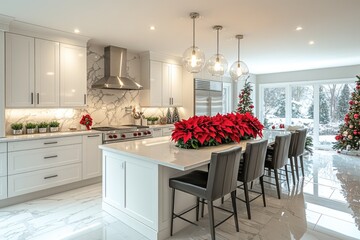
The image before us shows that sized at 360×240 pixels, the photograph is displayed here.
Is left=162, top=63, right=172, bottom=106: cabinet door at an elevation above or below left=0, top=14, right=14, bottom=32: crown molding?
below

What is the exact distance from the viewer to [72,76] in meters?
4.24

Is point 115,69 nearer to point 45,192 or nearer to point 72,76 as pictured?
point 72,76

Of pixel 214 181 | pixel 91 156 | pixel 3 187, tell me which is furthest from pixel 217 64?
pixel 3 187

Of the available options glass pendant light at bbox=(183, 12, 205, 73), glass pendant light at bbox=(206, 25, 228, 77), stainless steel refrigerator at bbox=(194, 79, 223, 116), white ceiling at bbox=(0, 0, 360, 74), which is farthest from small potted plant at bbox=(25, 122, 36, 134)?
stainless steel refrigerator at bbox=(194, 79, 223, 116)

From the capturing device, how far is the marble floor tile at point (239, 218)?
256 cm

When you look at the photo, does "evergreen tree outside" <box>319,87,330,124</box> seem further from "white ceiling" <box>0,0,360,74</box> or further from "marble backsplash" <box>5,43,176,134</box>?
"marble backsplash" <box>5,43,176,134</box>

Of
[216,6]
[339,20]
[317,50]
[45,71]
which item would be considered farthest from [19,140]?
[317,50]

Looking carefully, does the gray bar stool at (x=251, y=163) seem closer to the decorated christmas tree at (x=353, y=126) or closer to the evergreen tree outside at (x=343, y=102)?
the decorated christmas tree at (x=353, y=126)

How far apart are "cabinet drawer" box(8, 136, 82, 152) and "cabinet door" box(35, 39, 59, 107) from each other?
63 cm

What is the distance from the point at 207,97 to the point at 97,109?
9.87ft

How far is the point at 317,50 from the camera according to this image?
5.32m

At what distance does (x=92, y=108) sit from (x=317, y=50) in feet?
16.6

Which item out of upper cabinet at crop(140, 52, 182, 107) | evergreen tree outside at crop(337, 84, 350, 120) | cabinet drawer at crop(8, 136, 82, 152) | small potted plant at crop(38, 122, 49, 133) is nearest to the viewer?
cabinet drawer at crop(8, 136, 82, 152)

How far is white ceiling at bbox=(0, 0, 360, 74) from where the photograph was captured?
9.64 ft
